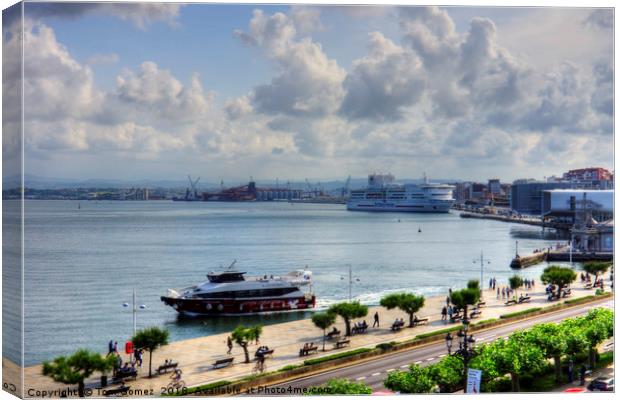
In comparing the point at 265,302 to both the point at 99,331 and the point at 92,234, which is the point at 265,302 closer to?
the point at 99,331

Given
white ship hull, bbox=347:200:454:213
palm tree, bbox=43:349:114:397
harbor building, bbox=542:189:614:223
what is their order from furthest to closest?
white ship hull, bbox=347:200:454:213
harbor building, bbox=542:189:614:223
palm tree, bbox=43:349:114:397

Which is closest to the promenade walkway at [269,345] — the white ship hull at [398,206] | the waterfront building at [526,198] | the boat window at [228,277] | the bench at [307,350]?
the bench at [307,350]

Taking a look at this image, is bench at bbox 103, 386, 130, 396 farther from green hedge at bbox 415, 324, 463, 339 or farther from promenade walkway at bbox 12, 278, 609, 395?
green hedge at bbox 415, 324, 463, 339

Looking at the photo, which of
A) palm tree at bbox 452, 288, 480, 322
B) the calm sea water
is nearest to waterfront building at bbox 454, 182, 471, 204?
the calm sea water

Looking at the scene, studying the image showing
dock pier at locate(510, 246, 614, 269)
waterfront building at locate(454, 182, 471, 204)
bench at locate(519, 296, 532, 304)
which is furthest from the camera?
waterfront building at locate(454, 182, 471, 204)

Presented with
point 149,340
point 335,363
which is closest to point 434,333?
point 335,363

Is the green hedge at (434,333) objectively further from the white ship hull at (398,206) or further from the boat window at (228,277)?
the white ship hull at (398,206)

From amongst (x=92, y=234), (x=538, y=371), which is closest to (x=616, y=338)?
(x=538, y=371)
